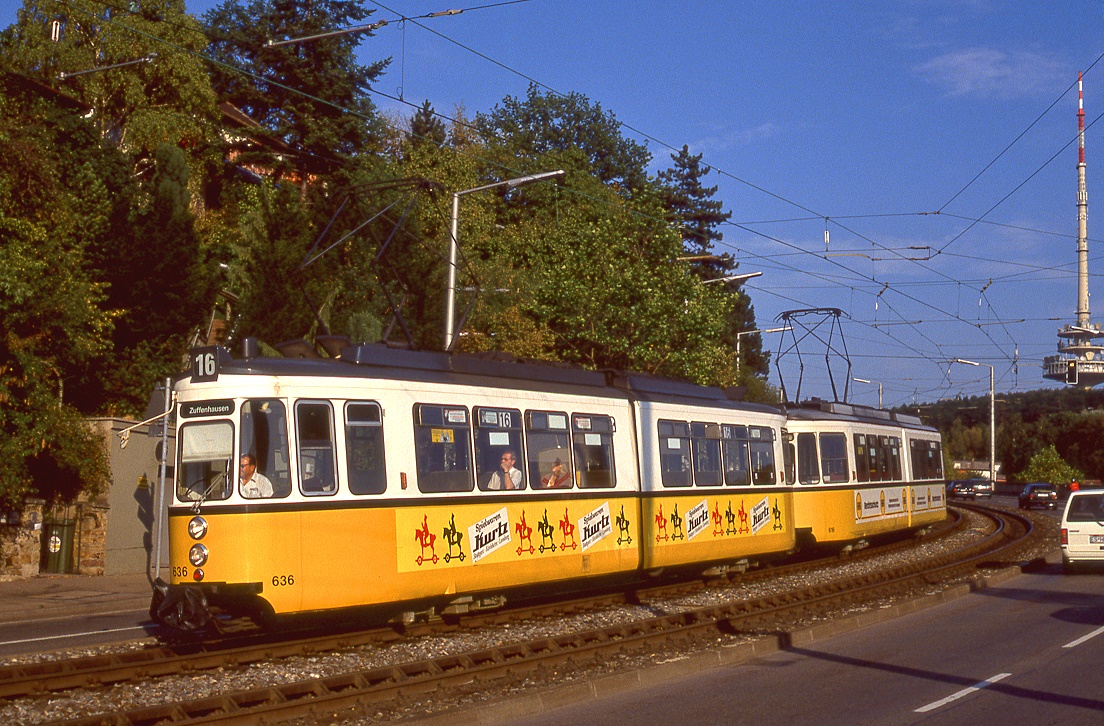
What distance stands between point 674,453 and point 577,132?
51636 millimetres

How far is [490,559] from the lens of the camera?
48.9 ft

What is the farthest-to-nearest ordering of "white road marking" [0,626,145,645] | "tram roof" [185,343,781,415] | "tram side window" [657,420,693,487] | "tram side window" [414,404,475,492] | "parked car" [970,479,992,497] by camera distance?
"parked car" [970,479,992,497]
"tram side window" [657,420,693,487]
"white road marking" [0,626,145,645]
"tram side window" [414,404,475,492]
"tram roof" [185,343,781,415]

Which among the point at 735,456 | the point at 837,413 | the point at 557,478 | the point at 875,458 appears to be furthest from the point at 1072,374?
the point at 557,478

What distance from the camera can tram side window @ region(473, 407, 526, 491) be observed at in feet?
48.9

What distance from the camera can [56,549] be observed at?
23516 mm

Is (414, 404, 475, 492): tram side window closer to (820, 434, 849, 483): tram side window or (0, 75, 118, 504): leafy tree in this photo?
(0, 75, 118, 504): leafy tree

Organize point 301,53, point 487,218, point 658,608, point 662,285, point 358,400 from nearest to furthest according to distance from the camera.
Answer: point 358,400 < point 658,608 < point 662,285 < point 301,53 < point 487,218

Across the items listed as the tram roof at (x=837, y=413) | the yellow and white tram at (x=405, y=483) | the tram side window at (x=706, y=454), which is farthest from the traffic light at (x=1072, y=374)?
the yellow and white tram at (x=405, y=483)

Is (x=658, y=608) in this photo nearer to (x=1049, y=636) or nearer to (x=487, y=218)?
(x=1049, y=636)

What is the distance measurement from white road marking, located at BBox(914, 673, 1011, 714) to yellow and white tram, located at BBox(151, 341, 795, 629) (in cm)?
593

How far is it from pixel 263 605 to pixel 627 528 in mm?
6643

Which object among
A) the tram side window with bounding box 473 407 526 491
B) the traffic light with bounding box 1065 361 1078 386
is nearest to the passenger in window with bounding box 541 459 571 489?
the tram side window with bounding box 473 407 526 491

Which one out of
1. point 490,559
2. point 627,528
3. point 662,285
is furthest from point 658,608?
point 662,285

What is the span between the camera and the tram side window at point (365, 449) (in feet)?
43.2
